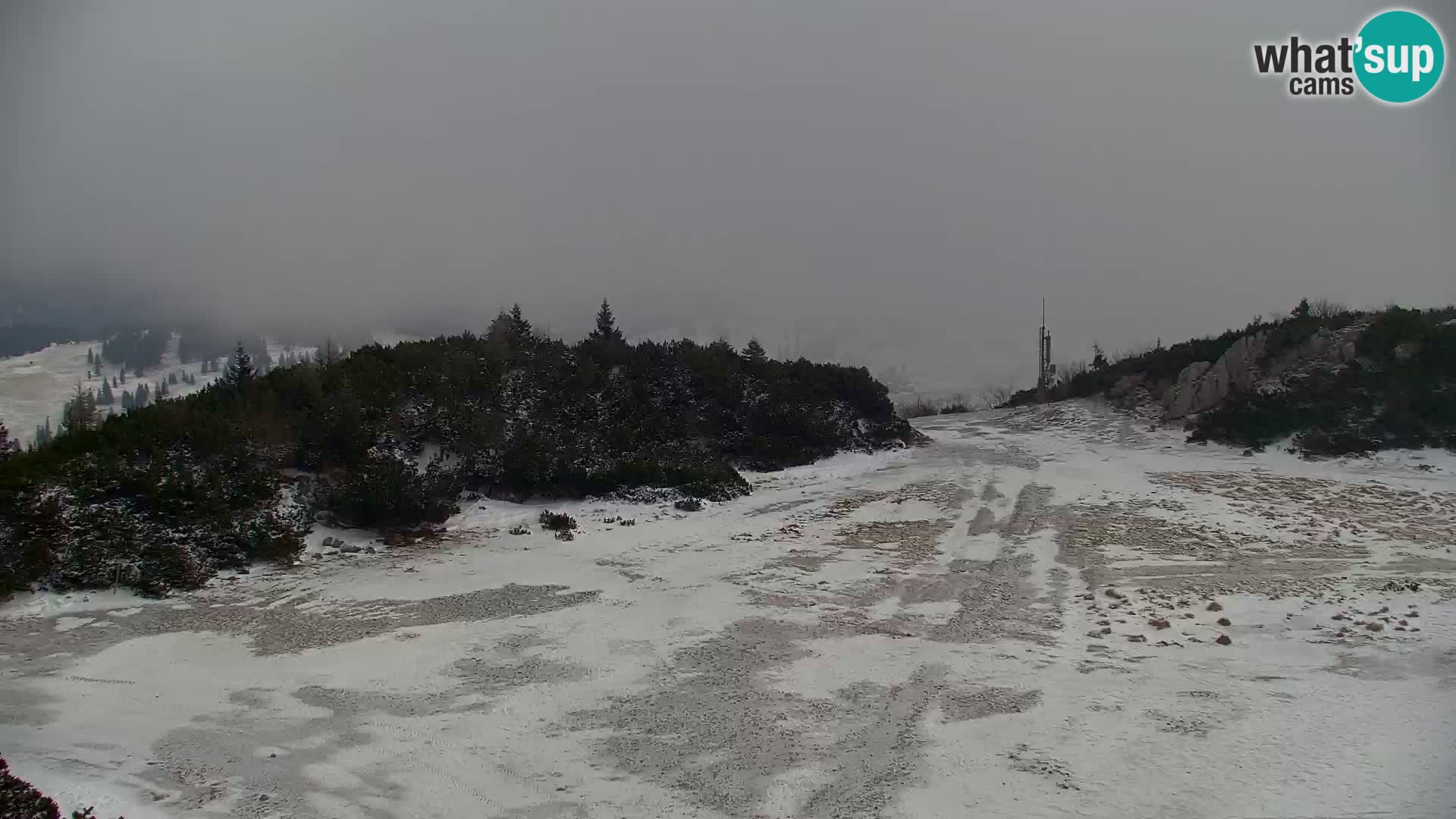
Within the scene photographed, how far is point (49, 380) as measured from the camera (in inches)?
1832

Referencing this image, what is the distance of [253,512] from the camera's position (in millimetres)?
11016

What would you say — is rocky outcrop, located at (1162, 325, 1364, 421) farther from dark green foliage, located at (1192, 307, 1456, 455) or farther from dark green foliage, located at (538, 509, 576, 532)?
dark green foliage, located at (538, 509, 576, 532)

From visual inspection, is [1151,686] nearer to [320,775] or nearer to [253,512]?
[320,775]

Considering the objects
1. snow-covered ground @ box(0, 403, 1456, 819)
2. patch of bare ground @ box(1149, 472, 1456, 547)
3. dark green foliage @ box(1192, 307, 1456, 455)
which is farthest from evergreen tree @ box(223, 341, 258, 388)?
dark green foliage @ box(1192, 307, 1456, 455)

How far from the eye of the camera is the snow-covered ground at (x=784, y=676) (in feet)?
16.3

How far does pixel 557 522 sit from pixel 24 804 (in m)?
8.91

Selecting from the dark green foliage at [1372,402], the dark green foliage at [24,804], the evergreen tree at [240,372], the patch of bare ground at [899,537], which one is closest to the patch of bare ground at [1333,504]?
the dark green foliage at [1372,402]

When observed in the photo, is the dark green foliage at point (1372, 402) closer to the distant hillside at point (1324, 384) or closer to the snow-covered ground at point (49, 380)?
the distant hillside at point (1324, 384)

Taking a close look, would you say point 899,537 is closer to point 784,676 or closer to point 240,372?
point 784,676

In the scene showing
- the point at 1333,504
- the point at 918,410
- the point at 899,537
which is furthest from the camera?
the point at 918,410

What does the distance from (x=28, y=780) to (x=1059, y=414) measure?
28.4m

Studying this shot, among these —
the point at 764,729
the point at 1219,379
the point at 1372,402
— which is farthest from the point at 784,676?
the point at 1219,379

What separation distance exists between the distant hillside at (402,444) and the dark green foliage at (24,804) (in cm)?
587

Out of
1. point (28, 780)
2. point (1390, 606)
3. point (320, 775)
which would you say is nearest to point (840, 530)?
point (1390, 606)
